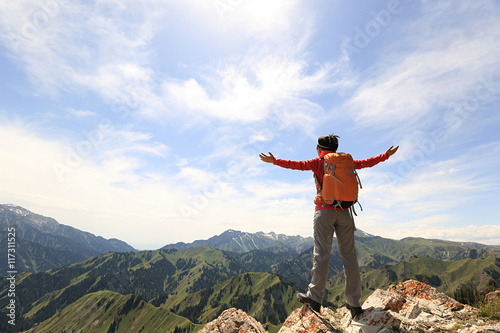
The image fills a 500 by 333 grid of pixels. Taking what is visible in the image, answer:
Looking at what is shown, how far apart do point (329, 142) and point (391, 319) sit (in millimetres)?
5749

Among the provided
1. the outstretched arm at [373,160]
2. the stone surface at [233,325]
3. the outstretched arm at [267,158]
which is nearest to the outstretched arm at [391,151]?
the outstretched arm at [373,160]

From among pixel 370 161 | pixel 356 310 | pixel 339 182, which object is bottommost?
pixel 356 310

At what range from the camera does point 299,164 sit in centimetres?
843

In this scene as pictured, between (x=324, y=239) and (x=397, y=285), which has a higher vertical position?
(x=324, y=239)

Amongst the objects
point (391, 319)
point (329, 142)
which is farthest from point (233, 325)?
point (329, 142)

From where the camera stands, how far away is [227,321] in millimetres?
9734

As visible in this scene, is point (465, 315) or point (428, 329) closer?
point (428, 329)

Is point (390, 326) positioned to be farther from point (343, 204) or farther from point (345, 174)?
point (345, 174)

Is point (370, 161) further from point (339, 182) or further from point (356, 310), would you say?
point (356, 310)

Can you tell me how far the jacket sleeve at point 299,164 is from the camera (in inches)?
328

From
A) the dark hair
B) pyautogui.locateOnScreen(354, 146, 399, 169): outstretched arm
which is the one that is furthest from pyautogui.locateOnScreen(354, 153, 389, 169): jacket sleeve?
the dark hair

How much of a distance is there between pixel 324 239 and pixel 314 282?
4.63 feet

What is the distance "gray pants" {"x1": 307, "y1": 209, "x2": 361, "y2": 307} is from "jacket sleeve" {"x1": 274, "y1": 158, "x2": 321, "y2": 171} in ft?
4.92

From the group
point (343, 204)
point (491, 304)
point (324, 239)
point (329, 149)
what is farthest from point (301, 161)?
point (491, 304)
